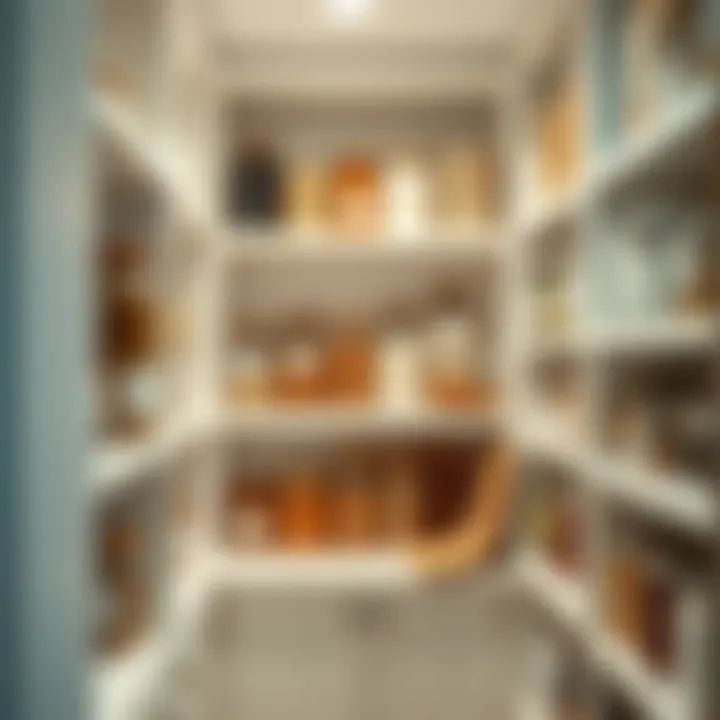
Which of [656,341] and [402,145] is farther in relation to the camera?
[402,145]

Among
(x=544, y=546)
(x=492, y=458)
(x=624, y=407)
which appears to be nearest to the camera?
(x=624, y=407)

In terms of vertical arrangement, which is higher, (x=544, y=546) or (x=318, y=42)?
(x=318, y=42)

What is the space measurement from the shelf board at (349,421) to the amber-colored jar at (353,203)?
470mm

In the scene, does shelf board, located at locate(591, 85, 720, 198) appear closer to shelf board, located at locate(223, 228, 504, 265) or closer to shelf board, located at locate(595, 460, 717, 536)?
shelf board, located at locate(595, 460, 717, 536)

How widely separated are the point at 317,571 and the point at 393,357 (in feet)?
1.91

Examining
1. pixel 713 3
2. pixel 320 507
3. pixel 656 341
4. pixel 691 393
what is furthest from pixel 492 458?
pixel 713 3

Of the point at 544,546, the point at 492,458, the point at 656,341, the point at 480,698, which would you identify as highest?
the point at 656,341

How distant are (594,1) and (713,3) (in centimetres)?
81

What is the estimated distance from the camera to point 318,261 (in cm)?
281

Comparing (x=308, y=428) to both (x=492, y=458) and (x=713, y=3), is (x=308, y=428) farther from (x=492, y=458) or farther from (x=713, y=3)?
(x=713, y=3)

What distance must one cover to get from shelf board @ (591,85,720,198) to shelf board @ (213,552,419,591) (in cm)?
A: 114

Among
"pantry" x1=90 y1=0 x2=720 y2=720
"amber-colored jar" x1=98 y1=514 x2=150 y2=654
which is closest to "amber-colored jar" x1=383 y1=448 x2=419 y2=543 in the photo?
"pantry" x1=90 y1=0 x2=720 y2=720

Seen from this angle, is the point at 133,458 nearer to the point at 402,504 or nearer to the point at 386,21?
the point at 402,504

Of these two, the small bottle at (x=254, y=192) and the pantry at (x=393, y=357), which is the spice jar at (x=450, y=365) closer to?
the pantry at (x=393, y=357)
